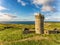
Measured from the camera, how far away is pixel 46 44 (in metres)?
16.3

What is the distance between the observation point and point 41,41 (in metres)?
17.2

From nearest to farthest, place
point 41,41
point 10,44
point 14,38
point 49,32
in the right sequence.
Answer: point 10,44, point 41,41, point 14,38, point 49,32

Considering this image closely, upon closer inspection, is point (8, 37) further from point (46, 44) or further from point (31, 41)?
point (46, 44)

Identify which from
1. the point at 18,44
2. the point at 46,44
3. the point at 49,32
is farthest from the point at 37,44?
the point at 49,32

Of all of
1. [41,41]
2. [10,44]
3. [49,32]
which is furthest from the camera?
[49,32]

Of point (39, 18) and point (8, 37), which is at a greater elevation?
point (39, 18)

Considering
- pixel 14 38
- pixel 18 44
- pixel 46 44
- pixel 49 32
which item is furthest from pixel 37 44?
pixel 49 32

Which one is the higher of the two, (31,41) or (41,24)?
(41,24)

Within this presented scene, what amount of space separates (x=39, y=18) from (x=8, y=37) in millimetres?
6653

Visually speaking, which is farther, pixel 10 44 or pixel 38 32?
pixel 38 32

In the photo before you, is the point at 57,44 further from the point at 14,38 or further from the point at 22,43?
the point at 14,38

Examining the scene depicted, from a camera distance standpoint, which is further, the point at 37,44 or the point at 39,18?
the point at 39,18

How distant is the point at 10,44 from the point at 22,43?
1.34 meters

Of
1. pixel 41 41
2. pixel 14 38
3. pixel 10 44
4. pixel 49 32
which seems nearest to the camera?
pixel 10 44
